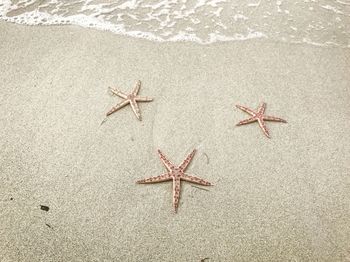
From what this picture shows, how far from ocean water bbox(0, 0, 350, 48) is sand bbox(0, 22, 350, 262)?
0.83 ft

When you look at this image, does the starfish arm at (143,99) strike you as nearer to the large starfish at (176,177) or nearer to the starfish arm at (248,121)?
the large starfish at (176,177)

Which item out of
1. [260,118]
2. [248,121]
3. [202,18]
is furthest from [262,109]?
[202,18]

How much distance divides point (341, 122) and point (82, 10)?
4463mm

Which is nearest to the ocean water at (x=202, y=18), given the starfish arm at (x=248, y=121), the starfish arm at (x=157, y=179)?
the starfish arm at (x=248, y=121)

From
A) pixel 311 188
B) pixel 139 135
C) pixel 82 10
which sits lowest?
pixel 311 188

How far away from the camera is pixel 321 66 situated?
454cm

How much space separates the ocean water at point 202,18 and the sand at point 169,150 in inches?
10.0

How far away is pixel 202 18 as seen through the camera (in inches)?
211

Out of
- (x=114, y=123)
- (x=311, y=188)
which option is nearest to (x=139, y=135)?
(x=114, y=123)

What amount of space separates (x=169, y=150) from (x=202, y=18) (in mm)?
2815

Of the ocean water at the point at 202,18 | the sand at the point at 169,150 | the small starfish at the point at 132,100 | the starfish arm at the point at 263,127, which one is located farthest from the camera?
the ocean water at the point at 202,18

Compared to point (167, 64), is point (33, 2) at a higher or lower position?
higher

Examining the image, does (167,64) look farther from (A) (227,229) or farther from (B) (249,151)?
(A) (227,229)

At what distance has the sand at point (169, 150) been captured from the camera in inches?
121
